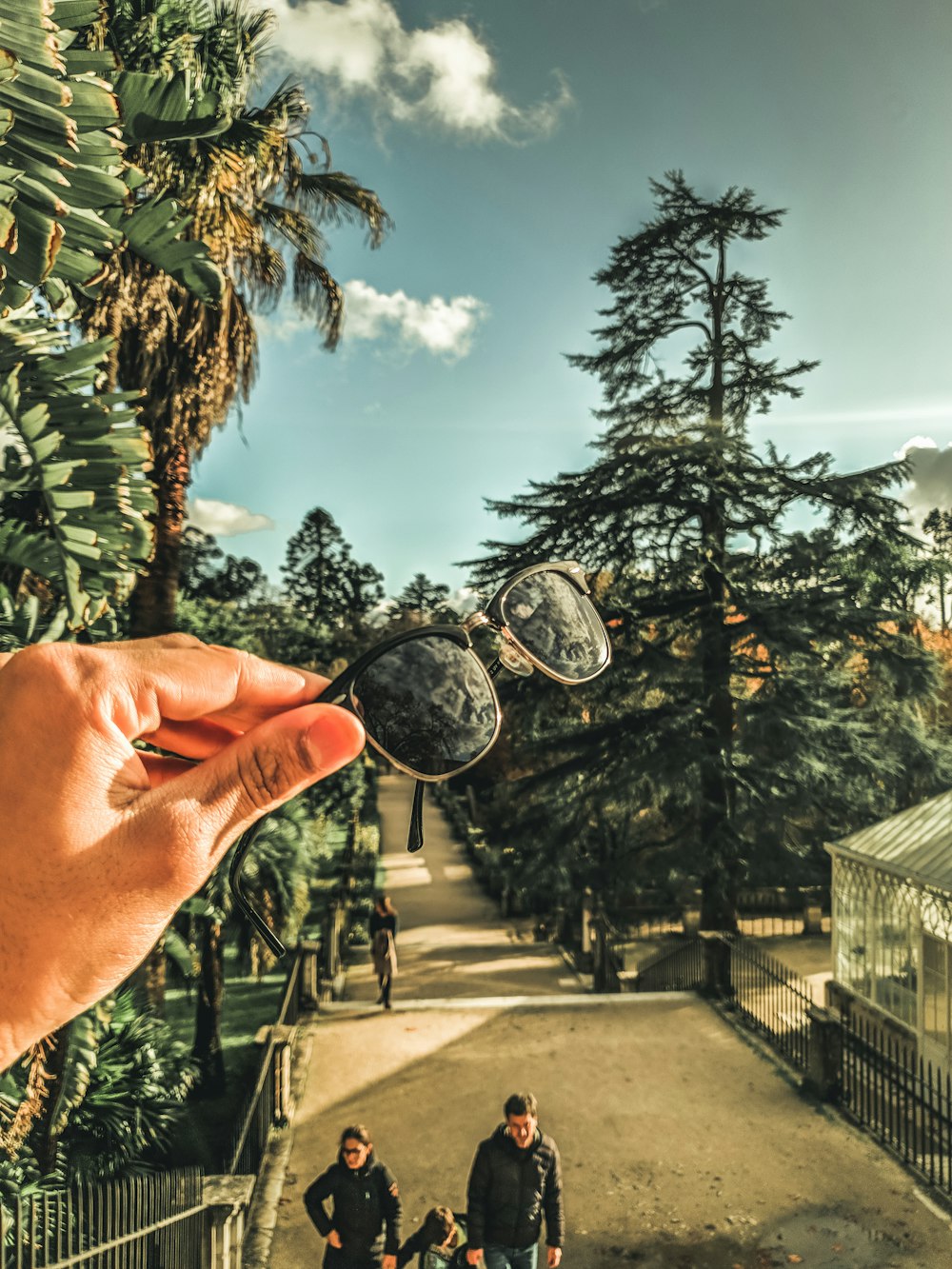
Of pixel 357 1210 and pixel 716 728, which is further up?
pixel 716 728

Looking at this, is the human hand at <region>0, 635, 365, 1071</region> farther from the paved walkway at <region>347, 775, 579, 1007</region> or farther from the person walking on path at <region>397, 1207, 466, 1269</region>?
the paved walkway at <region>347, 775, 579, 1007</region>

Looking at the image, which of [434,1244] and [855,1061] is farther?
[855,1061]

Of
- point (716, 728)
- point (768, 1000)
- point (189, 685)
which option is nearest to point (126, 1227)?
Answer: point (189, 685)

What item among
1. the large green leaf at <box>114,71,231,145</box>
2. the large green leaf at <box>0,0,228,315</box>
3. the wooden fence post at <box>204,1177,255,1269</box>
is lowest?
the wooden fence post at <box>204,1177,255,1269</box>

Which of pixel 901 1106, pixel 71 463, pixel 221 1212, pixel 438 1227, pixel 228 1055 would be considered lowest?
pixel 228 1055

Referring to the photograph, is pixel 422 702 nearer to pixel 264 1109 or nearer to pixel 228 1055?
pixel 264 1109

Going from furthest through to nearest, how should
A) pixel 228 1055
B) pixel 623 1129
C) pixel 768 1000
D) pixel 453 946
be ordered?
pixel 453 946, pixel 228 1055, pixel 768 1000, pixel 623 1129

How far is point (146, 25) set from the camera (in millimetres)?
6488

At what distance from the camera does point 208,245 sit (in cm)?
615

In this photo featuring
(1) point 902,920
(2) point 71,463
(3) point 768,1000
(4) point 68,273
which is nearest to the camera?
(4) point 68,273

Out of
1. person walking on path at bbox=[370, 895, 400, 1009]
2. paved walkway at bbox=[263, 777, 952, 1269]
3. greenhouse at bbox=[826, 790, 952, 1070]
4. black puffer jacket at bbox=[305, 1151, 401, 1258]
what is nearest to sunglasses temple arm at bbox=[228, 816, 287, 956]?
black puffer jacket at bbox=[305, 1151, 401, 1258]

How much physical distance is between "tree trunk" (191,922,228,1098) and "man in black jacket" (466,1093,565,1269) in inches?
238

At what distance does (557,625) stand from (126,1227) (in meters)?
5.11

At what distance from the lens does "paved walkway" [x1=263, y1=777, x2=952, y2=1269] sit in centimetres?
688
